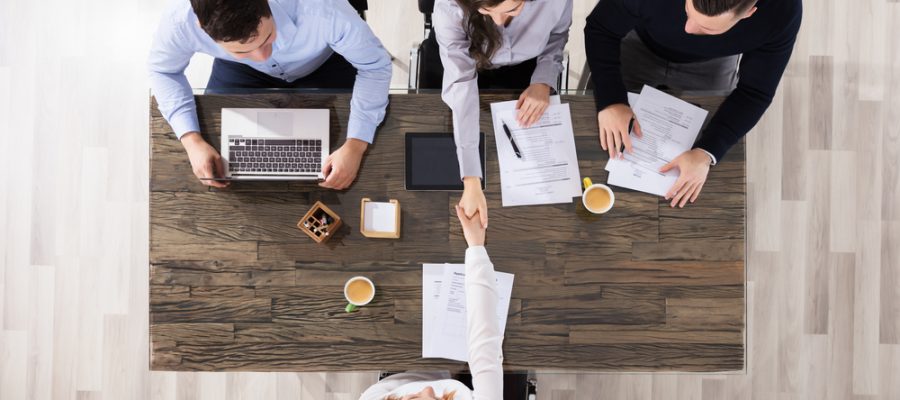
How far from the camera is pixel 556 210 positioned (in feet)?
5.23

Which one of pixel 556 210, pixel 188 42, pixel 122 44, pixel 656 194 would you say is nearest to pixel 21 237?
pixel 122 44

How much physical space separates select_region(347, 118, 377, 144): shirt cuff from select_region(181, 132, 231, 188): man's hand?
390 mm

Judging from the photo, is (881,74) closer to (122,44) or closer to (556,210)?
(556,210)

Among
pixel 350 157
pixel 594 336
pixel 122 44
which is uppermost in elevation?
pixel 122 44

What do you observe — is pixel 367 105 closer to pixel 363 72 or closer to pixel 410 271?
pixel 363 72

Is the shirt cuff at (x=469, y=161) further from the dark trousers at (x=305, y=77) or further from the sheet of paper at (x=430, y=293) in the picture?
the dark trousers at (x=305, y=77)

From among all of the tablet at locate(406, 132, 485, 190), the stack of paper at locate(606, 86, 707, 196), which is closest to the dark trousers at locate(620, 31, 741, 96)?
the stack of paper at locate(606, 86, 707, 196)

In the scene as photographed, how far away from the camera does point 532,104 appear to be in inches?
62.6

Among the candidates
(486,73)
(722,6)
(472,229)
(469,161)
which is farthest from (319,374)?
(722,6)

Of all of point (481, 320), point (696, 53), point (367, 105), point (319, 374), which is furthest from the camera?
point (319, 374)

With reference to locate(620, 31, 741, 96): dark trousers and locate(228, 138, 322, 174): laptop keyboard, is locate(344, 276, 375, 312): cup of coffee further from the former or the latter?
locate(620, 31, 741, 96): dark trousers

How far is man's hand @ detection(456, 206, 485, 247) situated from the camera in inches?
61.2

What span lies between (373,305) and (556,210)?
59 cm

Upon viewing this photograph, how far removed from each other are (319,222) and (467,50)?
0.65m
